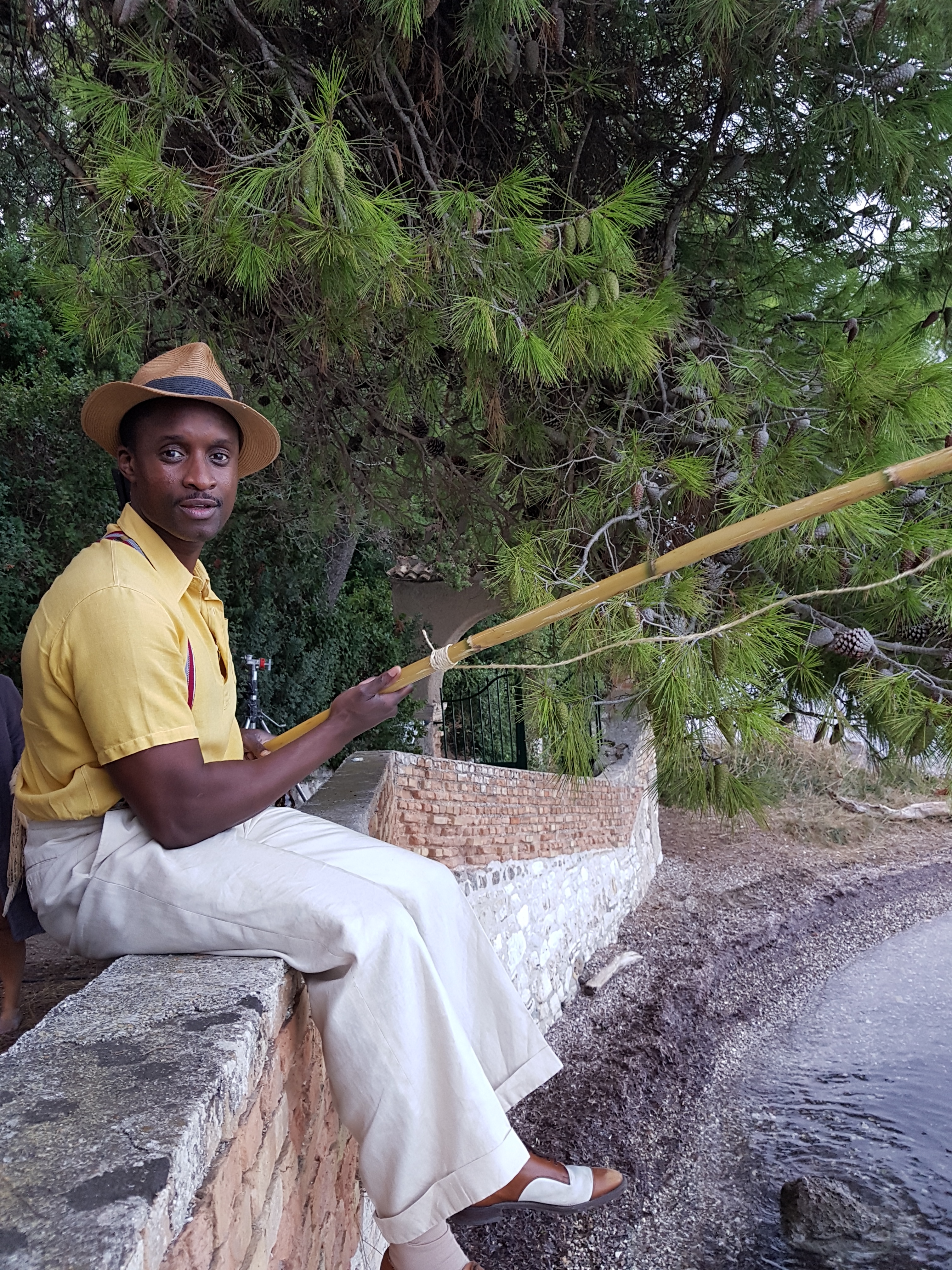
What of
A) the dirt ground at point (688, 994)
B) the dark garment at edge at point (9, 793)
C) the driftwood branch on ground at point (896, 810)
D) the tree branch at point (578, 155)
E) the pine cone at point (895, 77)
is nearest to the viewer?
the dark garment at edge at point (9, 793)

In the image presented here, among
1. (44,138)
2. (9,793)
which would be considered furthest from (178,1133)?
(44,138)

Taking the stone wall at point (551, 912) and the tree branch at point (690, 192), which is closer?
the tree branch at point (690, 192)

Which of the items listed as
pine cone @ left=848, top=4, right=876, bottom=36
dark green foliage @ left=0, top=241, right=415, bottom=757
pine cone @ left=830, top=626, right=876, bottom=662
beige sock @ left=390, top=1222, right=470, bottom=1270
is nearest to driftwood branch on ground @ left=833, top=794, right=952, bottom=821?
dark green foliage @ left=0, top=241, right=415, bottom=757

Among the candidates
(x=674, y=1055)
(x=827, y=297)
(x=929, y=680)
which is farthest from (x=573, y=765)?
(x=674, y=1055)

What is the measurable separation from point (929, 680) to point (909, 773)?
1.38 feet

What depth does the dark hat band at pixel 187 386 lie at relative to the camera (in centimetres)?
179

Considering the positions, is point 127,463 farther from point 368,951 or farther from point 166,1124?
point 166,1124

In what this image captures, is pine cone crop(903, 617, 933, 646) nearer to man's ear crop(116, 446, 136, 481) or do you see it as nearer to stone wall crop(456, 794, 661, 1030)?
man's ear crop(116, 446, 136, 481)

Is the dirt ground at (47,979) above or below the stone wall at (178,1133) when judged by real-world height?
below

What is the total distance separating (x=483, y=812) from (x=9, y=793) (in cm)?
339

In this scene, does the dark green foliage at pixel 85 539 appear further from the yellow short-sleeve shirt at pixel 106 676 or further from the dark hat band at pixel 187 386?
the yellow short-sleeve shirt at pixel 106 676

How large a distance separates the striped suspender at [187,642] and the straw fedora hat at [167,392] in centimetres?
27

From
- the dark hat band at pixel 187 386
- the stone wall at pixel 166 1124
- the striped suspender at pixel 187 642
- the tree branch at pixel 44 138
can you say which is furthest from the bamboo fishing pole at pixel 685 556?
the tree branch at pixel 44 138

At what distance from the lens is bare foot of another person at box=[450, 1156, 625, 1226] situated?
5.12ft
